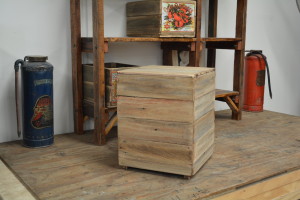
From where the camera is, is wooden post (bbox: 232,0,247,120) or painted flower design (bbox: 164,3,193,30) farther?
wooden post (bbox: 232,0,247,120)

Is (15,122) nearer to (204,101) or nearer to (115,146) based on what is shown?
(115,146)

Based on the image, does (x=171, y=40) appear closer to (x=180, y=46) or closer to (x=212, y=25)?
(x=180, y=46)

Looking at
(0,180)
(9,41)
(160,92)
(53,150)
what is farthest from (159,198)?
(9,41)

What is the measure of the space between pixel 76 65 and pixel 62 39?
19 centimetres

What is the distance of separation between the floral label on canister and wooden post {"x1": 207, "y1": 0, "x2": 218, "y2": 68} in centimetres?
68

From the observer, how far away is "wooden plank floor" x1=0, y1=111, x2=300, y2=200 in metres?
1.47

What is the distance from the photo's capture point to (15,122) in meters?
2.17

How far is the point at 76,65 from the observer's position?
225cm

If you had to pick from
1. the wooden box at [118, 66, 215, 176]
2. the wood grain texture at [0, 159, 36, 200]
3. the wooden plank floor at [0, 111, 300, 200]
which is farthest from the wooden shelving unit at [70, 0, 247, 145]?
the wood grain texture at [0, 159, 36, 200]

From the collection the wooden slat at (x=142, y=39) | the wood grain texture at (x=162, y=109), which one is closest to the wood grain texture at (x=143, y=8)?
the wooden slat at (x=142, y=39)

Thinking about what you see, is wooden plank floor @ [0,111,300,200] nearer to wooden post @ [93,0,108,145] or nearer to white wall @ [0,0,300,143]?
wooden post @ [93,0,108,145]

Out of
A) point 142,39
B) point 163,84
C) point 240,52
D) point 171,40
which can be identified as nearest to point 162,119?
point 163,84

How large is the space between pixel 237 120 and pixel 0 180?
1.75 m

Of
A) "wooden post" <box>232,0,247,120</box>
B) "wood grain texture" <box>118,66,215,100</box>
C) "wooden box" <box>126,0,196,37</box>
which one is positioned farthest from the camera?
"wooden post" <box>232,0,247,120</box>
